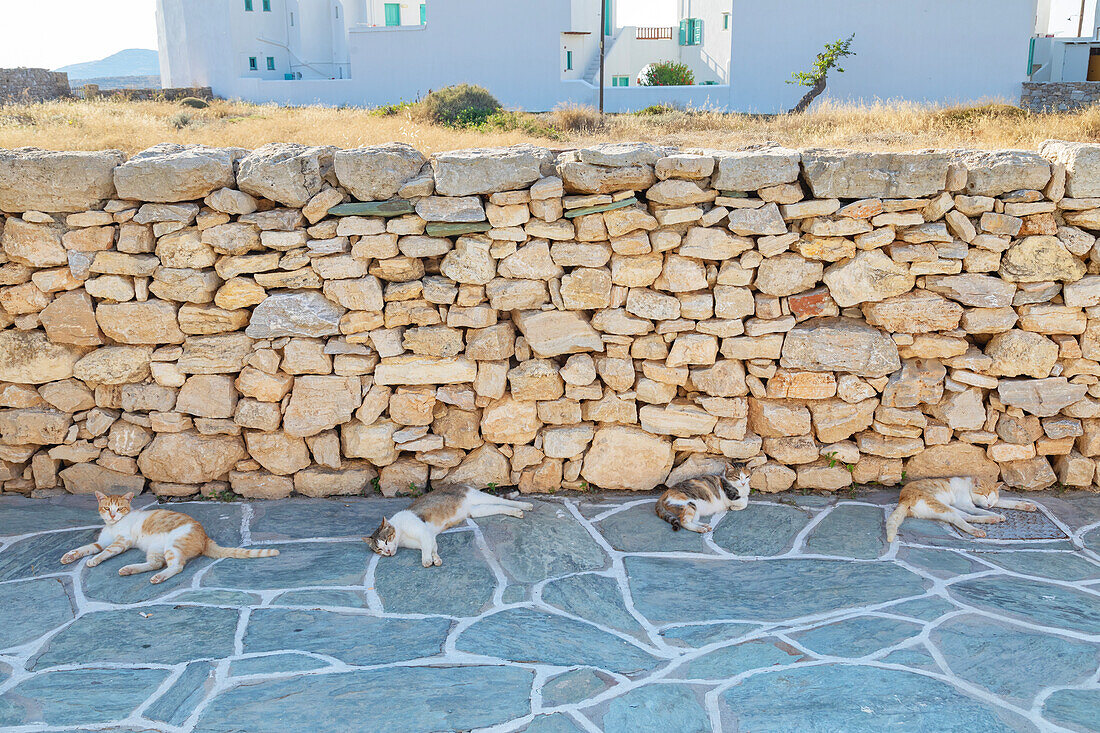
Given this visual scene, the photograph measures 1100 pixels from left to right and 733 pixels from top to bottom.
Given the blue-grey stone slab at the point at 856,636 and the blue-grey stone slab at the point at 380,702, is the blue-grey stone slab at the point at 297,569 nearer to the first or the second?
the blue-grey stone slab at the point at 380,702

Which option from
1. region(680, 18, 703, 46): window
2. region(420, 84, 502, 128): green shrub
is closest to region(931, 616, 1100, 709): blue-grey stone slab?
region(420, 84, 502, 128): green shrub

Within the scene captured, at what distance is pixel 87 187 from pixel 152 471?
1.87 metres

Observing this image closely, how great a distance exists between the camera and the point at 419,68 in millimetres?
24266

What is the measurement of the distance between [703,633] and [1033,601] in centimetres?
174

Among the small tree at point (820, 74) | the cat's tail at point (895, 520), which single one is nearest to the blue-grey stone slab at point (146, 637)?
the cat's tail at point (895, 520)

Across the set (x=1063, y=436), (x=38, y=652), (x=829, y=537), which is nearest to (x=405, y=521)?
(x=38, y=652)

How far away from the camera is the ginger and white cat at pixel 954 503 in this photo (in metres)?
4.77

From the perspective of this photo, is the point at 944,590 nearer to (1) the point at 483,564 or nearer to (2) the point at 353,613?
(1) the point at 483,564

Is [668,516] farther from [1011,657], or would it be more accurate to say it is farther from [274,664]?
[274,664]

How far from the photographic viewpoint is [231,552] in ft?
14.5

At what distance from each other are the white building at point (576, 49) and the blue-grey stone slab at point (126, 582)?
625 inches

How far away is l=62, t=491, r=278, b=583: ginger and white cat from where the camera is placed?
14.1 feet

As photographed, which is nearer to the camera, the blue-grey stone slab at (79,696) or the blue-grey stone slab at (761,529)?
the blue-grey stone slab at (79,696)

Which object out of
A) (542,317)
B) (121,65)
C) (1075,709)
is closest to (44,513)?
(542,317)
